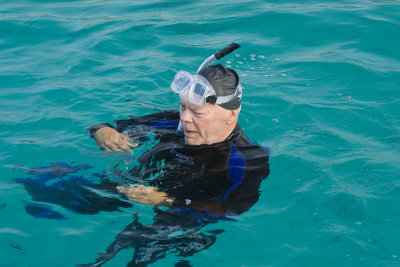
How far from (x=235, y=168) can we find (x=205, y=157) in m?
0.30

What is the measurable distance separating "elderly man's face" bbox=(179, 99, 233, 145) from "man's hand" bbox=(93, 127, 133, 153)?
0.71 metres

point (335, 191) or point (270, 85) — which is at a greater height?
point (270, 85)

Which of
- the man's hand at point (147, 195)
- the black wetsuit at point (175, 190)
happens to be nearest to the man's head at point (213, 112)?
the black wetsuit at point (175, 190)

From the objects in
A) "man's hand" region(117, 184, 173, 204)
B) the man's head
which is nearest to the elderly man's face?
the man's head

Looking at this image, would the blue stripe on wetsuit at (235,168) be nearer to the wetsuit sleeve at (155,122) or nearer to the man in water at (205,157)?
the man in water at (205,157)

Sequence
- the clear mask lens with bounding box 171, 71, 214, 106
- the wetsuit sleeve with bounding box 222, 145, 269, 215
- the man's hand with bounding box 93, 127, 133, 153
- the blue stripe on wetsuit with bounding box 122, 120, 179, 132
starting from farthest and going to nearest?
the blue stripe on wetsuit with bounding box 122, 120, 179, 132 < the man's hand with bounding box 93, 127, 133, 153 < the clear mask lens with bounding box 171, 71, 214, 106 < the wetsuit sleeve with bounding box 222, 145, 269, 215

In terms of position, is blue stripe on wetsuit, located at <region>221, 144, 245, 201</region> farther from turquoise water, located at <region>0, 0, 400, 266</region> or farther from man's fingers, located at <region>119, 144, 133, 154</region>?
man's fingers, located at <region>119, 144, 133, 154</region>

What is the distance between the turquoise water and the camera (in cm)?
426

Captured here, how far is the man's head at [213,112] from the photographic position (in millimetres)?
4316

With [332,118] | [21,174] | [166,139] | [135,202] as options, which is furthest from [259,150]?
A: [21,174]

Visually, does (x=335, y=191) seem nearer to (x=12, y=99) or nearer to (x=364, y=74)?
(x=364, y=74)

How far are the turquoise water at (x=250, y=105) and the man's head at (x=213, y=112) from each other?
839mm

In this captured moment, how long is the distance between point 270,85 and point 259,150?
8.82ft

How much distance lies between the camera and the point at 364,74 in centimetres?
723
